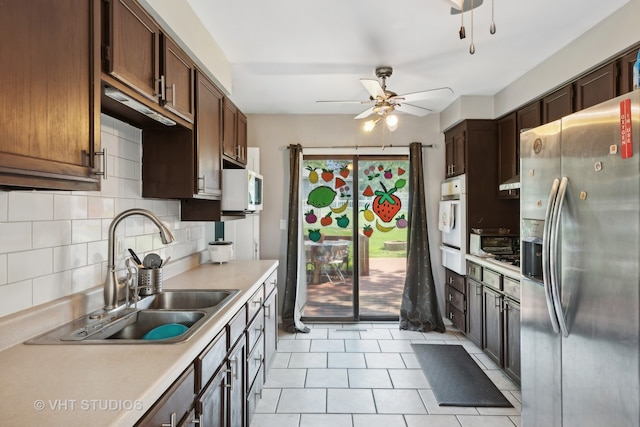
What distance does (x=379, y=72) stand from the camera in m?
3.15

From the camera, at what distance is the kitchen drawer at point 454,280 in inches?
160

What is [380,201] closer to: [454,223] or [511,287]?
[454,223]

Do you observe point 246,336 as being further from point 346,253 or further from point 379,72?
point 346,253

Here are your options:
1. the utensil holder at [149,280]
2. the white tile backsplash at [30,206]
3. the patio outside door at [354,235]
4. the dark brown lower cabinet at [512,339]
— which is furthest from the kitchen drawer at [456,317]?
the white tile backsplash at [30,206]

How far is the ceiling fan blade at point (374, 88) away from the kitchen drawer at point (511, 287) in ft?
5.59

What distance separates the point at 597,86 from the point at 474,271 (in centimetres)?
188

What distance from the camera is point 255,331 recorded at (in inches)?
100

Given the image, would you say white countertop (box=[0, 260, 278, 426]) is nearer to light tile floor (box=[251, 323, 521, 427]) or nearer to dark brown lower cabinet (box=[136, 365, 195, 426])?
dark brown lower cabinet (box=[136, 365, 195, 426])

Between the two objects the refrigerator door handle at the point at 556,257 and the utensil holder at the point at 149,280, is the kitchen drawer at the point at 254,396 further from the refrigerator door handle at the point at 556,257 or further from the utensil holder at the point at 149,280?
the refrigerator door handle at the point at 556,257

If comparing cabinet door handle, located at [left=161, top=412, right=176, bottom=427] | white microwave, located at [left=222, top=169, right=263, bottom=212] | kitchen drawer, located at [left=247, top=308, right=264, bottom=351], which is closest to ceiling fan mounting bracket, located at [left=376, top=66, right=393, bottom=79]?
white microwave, located at [left=222, top=169, right=263, bottom=212]

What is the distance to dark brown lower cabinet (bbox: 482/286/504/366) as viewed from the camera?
3.21 metres

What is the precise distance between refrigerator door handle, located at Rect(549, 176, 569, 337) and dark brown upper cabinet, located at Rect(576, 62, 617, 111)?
1.06 m

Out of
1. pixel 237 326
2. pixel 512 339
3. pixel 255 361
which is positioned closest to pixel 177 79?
pixel 237 326

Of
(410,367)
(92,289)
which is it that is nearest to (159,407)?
(92,289)
